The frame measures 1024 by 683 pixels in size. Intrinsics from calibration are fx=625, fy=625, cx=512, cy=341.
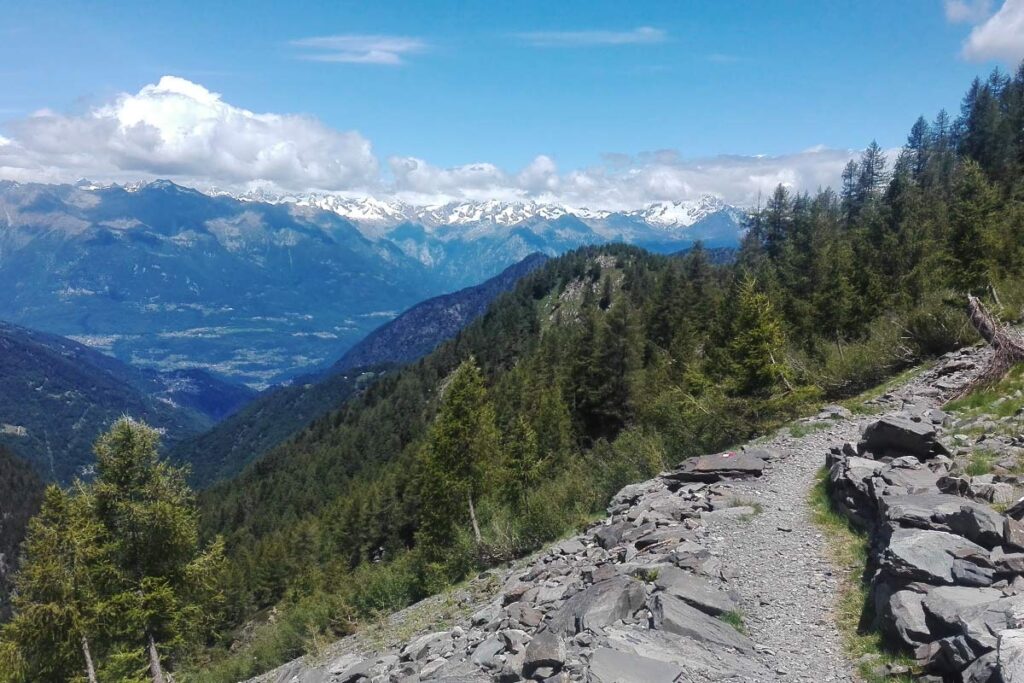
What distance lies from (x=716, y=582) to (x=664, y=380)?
123 ft

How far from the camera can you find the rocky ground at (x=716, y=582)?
8.98 m

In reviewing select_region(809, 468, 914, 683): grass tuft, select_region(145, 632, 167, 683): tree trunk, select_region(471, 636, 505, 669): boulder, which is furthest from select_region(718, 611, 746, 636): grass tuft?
select_region(145, 632, 167, 683): tree trunk

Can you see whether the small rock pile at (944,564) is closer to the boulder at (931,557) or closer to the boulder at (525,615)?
the boulder at (931,557)

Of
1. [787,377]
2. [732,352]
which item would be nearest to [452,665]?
[787,377]

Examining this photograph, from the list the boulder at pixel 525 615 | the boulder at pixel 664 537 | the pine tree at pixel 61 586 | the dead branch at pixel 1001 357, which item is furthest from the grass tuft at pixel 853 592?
the pine tree at pixel 61 586

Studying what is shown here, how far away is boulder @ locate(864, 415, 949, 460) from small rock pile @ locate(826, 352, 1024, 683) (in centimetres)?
38

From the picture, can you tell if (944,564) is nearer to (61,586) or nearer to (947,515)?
(947,515)

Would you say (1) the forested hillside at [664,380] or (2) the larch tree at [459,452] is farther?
(2) the larch tree at [459,452]

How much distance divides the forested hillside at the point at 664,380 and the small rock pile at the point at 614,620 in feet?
21.9

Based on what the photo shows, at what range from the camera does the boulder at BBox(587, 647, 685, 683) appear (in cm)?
833

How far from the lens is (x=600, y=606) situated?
34.9 ft

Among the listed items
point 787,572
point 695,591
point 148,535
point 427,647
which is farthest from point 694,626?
point 148,535

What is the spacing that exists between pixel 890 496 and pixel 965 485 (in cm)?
125

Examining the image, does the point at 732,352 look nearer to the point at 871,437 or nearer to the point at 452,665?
the point at 871,437
